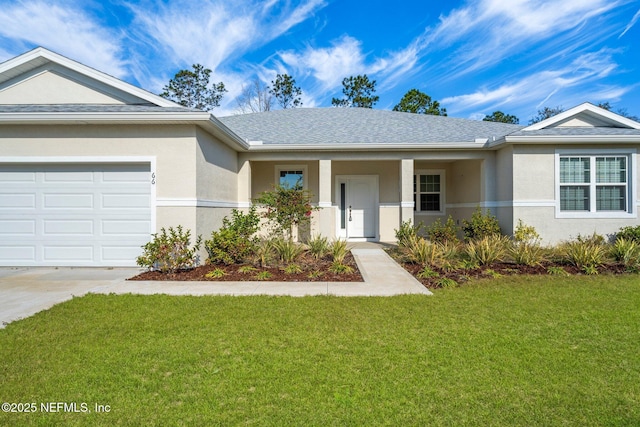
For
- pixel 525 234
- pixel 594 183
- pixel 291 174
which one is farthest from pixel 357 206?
pixel 594 183

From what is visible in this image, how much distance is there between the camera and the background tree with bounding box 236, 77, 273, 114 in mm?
33344

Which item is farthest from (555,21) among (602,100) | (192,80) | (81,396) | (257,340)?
A: (602,100)

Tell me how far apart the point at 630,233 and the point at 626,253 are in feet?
6.80

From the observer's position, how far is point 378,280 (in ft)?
22.9

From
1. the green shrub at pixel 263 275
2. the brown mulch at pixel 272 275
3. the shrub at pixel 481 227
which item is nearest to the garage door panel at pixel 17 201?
the brown mulch at pixel 272 275

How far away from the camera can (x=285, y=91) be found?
3500 cm

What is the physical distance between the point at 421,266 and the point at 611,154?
712 cm

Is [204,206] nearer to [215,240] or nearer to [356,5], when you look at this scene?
[215,240]

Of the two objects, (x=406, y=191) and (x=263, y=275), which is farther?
(x=406, y=191)

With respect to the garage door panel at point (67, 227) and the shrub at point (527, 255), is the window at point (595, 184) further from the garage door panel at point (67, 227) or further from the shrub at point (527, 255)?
the garage door panel at point (67, 227)

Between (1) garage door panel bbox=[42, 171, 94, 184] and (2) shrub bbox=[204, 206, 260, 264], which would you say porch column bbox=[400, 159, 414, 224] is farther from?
(1) garage door panel bbox=[42, 171, 94, 184]

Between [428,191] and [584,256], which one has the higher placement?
[428,191]

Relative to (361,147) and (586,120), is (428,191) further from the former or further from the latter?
(586,120)

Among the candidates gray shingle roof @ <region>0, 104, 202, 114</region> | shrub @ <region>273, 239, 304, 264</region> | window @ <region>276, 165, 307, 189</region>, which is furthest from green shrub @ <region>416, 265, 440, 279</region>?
window @ <region>276, 165, 307, 189</region>
